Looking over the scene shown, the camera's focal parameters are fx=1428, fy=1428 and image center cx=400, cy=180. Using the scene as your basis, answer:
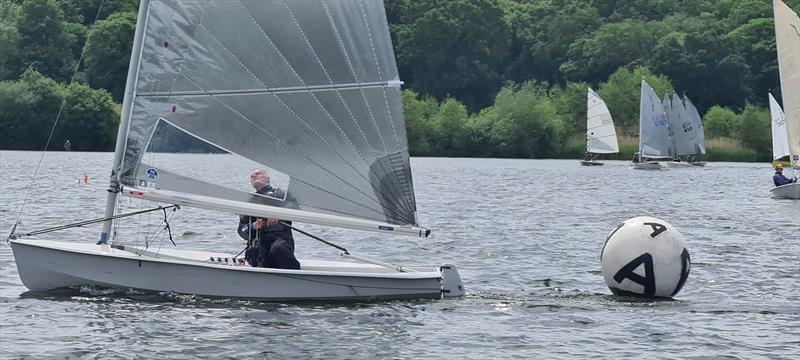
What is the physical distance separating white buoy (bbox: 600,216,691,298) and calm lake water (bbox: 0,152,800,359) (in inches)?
11.4

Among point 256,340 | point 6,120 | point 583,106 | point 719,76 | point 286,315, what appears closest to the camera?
point 256,340

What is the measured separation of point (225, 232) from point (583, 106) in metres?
89.0

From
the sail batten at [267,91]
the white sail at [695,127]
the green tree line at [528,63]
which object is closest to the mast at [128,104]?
the sail batten at [267,91]

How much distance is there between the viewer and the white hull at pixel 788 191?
53000 millimetres

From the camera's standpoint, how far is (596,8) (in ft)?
510

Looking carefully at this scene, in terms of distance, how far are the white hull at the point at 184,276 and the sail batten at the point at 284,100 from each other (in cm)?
91

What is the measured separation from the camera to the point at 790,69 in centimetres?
5569

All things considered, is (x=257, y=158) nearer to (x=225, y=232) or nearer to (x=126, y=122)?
(x=126, y=122)

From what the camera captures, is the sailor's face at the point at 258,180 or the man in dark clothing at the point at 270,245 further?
the man in dark clothing at the point at 270,245

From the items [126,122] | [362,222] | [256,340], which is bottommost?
[256,340]

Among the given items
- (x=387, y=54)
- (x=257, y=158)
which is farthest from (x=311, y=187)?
(x=387, y=54)

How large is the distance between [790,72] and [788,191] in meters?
5.21

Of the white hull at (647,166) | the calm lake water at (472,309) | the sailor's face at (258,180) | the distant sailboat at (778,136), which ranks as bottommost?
the calm lake water at (472,309)

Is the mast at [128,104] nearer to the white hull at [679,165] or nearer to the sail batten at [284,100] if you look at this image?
the sail batten at [284,100]
